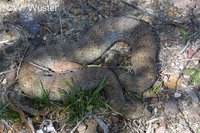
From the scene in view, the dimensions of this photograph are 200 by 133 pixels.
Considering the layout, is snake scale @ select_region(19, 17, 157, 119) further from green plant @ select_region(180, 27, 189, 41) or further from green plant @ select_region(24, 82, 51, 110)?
green plant @ select_region(180, 27, 189, 41)

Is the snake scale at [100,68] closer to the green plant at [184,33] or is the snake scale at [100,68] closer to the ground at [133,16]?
the ground at [133,16]

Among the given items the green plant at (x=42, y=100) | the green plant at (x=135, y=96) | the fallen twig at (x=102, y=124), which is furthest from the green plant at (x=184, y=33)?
the green plant at (x=42, y=100)

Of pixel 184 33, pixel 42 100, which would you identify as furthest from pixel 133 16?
pixel 42 100

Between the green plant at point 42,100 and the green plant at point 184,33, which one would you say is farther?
the green plant at point 184,33

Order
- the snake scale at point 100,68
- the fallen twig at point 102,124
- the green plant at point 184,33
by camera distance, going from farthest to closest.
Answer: the green plant at point 184,33 < the snake scale at point 100,68 < the fallen twig at point 102,124

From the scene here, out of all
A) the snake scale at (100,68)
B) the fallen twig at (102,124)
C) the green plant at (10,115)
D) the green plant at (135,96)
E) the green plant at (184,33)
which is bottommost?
the green plant at (10,115)

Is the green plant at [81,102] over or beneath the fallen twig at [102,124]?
over
